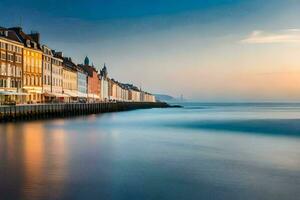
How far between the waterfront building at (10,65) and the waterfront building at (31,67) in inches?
63.2

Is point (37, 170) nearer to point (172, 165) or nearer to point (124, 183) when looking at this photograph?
point (124, 183)

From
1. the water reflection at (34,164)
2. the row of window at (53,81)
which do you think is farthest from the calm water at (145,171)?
the row of window at (53,81)

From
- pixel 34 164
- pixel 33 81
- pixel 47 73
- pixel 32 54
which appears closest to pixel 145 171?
pixel 34 164

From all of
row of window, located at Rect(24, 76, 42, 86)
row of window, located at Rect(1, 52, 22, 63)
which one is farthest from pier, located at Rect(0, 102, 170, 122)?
row of window, located at Rect(1, 52, 22, 63)

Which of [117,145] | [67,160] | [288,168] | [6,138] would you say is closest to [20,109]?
[6,138]

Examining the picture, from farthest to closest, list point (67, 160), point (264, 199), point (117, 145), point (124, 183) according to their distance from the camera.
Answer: point (117, 145) < point (67, 160) < point (124, 183) < point (264, 199)

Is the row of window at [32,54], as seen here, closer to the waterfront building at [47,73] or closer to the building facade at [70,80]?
the waterfront building at [47,73]

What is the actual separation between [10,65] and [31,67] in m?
7.47

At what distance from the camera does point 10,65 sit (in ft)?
206

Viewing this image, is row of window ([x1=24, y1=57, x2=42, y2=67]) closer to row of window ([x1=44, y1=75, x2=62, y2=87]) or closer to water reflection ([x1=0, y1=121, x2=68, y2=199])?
row of window ([x1=44, y1=75, x2=62, y2=87])

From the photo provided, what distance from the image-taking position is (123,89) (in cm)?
18500

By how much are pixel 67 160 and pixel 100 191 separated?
7.38m

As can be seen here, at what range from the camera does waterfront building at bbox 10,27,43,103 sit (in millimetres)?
68125

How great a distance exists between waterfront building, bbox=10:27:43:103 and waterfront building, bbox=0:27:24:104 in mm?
1604
